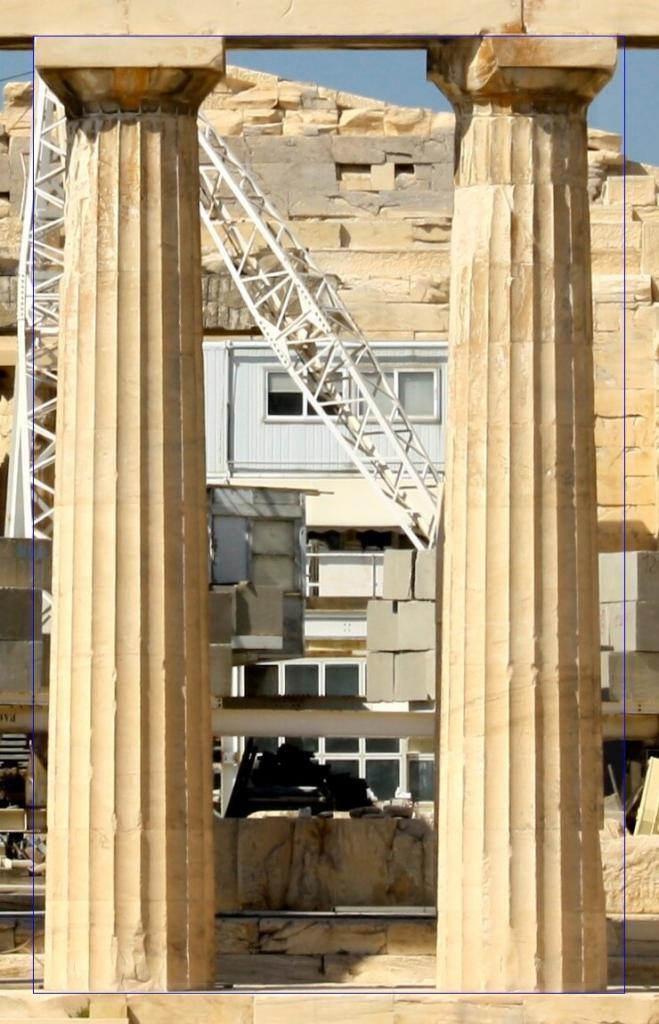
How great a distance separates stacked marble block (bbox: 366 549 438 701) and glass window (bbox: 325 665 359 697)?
25506mm

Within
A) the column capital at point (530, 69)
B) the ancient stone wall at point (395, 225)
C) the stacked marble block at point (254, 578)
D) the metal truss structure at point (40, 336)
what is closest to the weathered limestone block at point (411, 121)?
the ancient stone wall at point (395, 225)

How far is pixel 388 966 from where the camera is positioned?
5869 centimetres

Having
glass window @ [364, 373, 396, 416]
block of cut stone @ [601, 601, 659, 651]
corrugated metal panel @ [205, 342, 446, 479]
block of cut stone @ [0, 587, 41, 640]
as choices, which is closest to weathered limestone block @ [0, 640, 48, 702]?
block of cut stone @ [0, 587, 41, 640]

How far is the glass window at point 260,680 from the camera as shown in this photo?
7669 cm

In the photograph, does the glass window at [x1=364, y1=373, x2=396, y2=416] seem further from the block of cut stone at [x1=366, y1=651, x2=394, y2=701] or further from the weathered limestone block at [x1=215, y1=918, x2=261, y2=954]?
the weathered limestone block at [x1=215, y1=918, x2=261, y2=954]

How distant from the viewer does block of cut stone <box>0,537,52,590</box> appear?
7006 centimetres

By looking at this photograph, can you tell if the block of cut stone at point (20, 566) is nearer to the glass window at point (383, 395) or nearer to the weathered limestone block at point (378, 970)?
the weathered limestone block at point (378, 970)

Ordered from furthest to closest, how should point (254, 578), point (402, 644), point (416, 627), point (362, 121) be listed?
point (362, 121), point (254, 578), point (402, 644), point (416, 627)

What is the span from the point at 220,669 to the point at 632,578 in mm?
9158

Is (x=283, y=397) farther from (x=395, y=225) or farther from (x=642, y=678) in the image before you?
(x=642, y=678)

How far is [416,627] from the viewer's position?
7056 cm

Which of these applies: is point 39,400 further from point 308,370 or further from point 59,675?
point 59,675

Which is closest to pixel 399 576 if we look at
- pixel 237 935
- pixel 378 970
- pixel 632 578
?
pixel 632 578

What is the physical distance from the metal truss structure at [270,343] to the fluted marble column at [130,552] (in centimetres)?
3102
